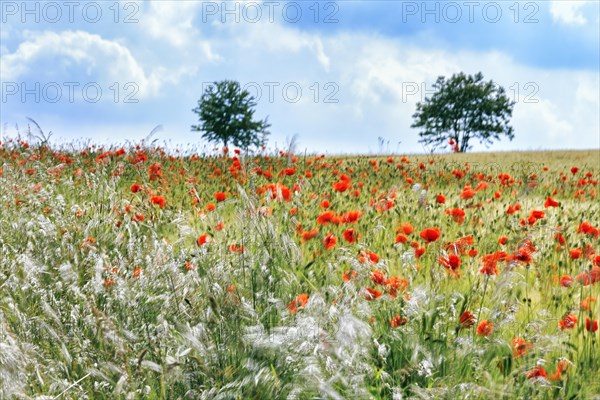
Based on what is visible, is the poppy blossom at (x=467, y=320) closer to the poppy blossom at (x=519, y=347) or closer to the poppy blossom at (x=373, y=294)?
the poppy blossom at (x=519, y=347)

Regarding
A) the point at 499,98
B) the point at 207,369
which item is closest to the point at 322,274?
the point at 207,369

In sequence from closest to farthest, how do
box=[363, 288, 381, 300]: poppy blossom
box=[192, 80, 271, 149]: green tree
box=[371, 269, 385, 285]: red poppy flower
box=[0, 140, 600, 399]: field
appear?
box=[0, 140, 600, 399]: field, box=[363, 288, 381, 300]: poppy blossom, box=[371, 269, 385, 285]: red poppy flower, box=[192, 80, 271, 149]: green tree

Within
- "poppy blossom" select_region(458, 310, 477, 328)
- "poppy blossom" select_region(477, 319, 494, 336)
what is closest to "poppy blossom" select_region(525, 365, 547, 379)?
"poppy blossom" select_region(477, 319, 494, 336)

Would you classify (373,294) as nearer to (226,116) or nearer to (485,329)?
(485,329)

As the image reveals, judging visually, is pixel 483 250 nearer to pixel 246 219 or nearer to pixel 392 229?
pixel 392 229

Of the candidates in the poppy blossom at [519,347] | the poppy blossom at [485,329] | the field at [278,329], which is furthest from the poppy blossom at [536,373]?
the poppy blossom at [485,329]

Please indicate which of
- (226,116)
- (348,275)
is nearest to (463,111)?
(226,116)

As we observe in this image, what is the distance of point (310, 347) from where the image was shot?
6.48ft

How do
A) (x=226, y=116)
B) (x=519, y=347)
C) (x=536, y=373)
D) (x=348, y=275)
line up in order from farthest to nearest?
(x=226, y=116)
(x=348, y=275)
(x=519, y=347)
(x=536, y=373)

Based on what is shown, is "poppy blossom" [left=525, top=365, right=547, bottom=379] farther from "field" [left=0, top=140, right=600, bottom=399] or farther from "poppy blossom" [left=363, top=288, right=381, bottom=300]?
"poppy blossom" [left=363, top=288, right=381, bottom=300]

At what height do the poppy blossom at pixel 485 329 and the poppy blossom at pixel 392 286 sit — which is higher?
the poppy blossom at pixel 392 286

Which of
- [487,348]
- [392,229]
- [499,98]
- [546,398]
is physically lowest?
[546,398]

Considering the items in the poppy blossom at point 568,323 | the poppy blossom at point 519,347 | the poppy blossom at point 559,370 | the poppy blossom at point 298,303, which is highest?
the poppy blossom at point 298,303

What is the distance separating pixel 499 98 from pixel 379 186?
41502 mm
